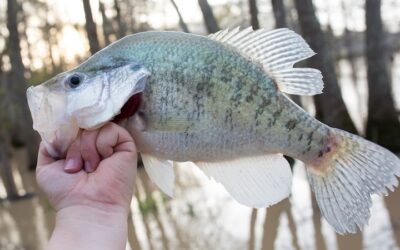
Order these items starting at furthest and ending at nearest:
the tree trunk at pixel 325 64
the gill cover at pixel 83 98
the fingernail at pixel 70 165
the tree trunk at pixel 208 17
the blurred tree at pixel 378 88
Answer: the tree trunk at pixel 208 17
the blurred tree at pixel 378 88
the tree trunk at pixel 325 64
the fingernail at pixel 70 165
the gill cover at pixel 83 98

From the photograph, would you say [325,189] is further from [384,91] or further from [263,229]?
[384,91]

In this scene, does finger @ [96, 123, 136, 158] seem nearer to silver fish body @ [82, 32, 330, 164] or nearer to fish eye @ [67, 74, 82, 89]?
silver fish body @ [82, 32, 330, 164]

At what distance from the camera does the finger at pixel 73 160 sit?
76.1 inches

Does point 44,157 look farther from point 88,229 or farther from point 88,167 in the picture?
Answer: point 88,229

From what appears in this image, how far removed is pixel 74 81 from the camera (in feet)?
6.13

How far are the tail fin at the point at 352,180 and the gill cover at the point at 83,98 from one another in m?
0.68

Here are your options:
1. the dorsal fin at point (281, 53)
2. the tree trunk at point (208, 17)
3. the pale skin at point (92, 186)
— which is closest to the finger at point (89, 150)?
the pale skin at point (92, 186)

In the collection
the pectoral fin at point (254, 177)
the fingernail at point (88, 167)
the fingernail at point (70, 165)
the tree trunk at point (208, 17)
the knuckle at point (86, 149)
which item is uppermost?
the knuckle at point (86, 149)

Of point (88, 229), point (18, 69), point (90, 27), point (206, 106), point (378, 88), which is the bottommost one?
point (18, 69)

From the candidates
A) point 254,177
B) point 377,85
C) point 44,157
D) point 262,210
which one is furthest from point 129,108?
point 377,85

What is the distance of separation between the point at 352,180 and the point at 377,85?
35.6 feet

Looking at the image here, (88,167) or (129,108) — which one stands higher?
(129,108)

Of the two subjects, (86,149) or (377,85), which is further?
(377,85)

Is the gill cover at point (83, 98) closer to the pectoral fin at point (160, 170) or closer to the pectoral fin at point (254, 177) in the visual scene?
the pectoral fin at point (160, 170)
